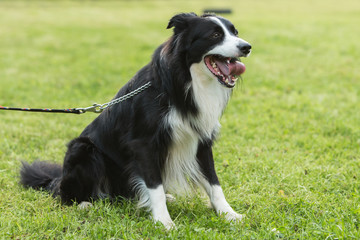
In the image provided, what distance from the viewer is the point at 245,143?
5664 mm

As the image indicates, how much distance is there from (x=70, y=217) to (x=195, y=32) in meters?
1.83

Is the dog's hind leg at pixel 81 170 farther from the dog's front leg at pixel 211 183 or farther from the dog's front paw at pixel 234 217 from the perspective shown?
the dog's front paw at pixel 234 217

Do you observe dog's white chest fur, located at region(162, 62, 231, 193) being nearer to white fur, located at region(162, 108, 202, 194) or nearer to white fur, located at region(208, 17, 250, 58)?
white fur, located at region(162, 108, 202, 194)

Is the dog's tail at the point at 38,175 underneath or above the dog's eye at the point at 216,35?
underneath

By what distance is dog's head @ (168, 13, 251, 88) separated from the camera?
332 cm

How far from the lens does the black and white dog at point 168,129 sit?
337cm

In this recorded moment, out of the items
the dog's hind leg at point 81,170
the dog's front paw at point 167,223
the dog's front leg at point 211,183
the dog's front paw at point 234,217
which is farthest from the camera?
the dog's hind leg at point 81,170

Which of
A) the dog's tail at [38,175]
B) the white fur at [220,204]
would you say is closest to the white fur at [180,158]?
the white fur at [220,204]

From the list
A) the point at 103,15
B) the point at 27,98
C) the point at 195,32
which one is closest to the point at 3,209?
the point at 195,32

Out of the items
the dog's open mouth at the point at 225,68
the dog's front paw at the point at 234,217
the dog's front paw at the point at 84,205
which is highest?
the dog's open mouth at the point at 225,68

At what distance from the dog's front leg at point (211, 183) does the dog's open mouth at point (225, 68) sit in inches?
24.7

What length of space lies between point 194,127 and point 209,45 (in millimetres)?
675

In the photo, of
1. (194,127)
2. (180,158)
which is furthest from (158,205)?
(194,127)

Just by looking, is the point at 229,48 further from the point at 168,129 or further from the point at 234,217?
the point at 234,217
